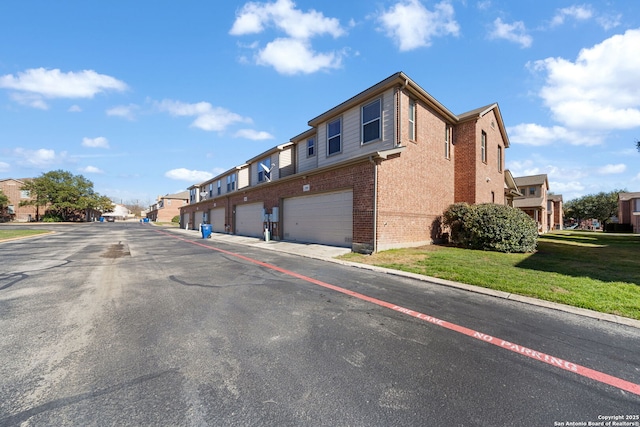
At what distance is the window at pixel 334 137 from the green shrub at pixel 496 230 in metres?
7.34

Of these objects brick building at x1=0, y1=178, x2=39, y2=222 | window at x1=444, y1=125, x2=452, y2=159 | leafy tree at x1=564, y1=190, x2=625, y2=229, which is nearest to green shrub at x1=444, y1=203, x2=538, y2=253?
window at x1=444, y1=125, x2=452, y2=159

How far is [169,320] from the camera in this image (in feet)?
13.4

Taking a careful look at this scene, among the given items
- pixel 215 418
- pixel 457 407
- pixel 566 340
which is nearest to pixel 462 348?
pixel 457 407

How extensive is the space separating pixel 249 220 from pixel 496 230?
16.3 meters

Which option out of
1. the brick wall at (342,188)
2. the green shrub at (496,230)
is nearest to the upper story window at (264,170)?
the brick wall at (342,188)

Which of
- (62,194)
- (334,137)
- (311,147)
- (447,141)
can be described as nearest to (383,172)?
(334,137)

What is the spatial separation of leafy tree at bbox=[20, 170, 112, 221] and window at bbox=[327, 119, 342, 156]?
66.5 meters

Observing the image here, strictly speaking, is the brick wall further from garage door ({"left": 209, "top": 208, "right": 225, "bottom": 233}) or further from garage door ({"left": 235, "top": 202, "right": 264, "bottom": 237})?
garage door ({"left": 209, "top": 208, "right": 225, "bottom": 233})

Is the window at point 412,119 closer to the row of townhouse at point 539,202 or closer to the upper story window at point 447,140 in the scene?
the upper story window at point 447,140

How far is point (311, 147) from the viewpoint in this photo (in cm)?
1761

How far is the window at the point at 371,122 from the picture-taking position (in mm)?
12750

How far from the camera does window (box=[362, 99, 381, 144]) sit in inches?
502

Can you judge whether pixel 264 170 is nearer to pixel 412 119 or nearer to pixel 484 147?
pixel 412 119

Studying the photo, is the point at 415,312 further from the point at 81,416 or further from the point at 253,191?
the point at 253,191
